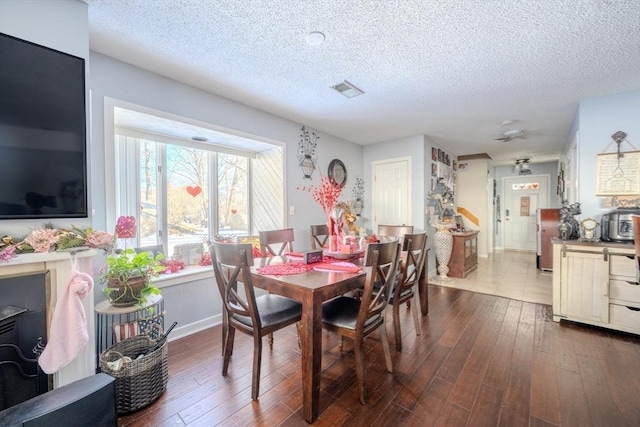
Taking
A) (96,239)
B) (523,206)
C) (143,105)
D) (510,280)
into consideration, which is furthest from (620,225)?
(523,206)

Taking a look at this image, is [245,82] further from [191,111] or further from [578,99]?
[578,99]

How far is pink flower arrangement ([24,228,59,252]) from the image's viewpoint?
1342mm

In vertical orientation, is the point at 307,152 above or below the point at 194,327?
above

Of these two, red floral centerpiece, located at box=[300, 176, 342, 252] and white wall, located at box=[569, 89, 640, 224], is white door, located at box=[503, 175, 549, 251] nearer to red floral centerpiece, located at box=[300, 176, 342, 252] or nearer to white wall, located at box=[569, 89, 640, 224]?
white wall, located at box=[569, 89, 640, 224]

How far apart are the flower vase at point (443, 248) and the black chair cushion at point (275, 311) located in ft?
10.8

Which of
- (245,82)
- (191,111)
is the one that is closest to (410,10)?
(245,82)

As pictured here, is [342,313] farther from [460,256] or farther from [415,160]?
[460,256]

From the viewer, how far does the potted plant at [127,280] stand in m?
1.75

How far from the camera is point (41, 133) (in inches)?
57.3

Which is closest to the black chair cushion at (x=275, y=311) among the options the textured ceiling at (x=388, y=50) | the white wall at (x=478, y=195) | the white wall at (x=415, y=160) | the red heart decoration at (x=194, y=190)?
the red heart decoration at (x=194, y=190)

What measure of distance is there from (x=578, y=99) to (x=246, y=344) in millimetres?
4300

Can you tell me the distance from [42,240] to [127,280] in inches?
20.7

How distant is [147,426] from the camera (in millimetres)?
1467

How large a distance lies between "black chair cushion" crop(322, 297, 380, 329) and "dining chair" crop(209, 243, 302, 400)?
218 millimetres
